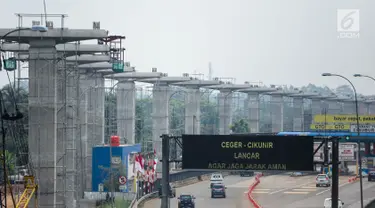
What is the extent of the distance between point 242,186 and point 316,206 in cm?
2468

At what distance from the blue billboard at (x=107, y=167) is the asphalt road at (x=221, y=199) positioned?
3.24 metres

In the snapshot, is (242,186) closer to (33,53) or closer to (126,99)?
(126,99)

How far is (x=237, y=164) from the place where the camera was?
135 feet

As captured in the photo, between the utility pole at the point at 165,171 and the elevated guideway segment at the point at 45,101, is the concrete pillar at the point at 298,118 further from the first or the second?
the utility pole at the point at 165,171

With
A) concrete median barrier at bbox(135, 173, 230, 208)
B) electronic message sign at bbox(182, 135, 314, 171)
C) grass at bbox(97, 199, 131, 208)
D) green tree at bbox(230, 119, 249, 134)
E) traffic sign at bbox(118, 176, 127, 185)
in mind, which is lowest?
concrete median barrier at bbox(135, 173, 230, 208)

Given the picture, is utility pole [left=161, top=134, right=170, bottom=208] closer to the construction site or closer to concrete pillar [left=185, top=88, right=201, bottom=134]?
the construction site

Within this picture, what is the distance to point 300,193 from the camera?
80938mm

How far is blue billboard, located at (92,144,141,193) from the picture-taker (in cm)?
6781

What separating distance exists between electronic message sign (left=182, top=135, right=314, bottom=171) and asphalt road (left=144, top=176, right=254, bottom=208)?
1013 inches

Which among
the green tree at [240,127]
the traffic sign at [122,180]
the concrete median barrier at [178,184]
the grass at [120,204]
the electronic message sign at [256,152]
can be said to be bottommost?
the concrete median barrier at [178,184]

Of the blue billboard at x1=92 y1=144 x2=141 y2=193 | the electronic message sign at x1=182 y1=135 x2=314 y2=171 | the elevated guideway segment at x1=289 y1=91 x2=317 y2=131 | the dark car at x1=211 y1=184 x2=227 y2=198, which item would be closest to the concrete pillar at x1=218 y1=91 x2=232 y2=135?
the elevated guideway segment at x1=289 y1=91 x2=317 y2=131

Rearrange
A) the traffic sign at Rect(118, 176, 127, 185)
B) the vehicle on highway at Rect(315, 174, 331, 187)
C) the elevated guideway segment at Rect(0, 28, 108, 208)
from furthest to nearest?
the vehicle on highway at Rect(315, 174, 331, 187), the traffic sign at Rect(118, 176, 127, 185), the elevated guideway segment at Rect(0, 28, 108, 208)

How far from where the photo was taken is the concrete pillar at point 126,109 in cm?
9025

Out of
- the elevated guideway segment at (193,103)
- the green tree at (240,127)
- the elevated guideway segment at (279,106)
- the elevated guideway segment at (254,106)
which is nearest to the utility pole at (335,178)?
the elevated guideway segment at (193,103)
